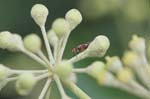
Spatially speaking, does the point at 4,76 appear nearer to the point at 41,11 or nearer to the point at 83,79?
the point at 41,11

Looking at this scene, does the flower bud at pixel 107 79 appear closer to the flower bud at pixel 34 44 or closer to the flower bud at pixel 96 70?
the flower bud at pixel 96 70

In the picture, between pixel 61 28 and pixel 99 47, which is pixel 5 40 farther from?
pixel 99 47

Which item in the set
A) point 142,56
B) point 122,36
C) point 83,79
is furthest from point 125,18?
point 142,56

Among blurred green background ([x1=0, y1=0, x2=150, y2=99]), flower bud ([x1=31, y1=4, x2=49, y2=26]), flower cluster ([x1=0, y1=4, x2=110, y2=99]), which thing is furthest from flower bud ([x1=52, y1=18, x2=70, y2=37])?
blurred green background ([x1=0, y1=0, x2=150, y2=99])

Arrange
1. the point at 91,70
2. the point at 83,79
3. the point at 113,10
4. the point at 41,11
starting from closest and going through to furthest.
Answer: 1. the point at 91,70
2. the point at 41,11
3. the point at 83,79
4. the point at 113,10

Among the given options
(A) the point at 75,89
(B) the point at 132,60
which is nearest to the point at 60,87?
(A) the point at 75,89

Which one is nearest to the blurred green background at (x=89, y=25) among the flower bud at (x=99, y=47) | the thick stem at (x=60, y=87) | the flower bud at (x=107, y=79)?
the flower bud at (x=99, y=47)

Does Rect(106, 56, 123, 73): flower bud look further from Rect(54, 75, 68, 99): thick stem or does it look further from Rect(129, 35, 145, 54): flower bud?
Rect(54, 75, 68, 99): thick stem
